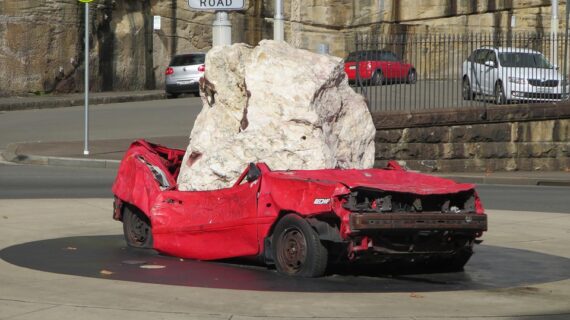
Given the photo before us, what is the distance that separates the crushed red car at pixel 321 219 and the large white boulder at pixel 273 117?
430 mm

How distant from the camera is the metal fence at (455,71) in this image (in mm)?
23078

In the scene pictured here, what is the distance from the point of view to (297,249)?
32.8 feet

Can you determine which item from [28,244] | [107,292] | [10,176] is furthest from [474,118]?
[107,292]

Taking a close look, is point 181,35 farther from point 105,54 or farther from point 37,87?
point 37,87

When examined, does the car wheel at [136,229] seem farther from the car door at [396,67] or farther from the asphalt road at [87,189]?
the car door at [396,67]

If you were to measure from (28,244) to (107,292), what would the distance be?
9.98 ft

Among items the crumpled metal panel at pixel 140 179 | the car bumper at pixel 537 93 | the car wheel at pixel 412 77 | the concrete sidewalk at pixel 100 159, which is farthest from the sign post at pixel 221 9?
the car bumper at pixel 537 93

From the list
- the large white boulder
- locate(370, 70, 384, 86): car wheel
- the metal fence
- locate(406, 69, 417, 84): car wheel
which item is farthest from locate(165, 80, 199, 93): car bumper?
the large white boulder

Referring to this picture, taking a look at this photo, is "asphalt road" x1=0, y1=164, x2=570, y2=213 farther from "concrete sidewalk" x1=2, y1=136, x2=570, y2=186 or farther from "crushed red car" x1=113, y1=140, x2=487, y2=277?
"crushed red car" x1=113, y1=140, x2=487, y2=277

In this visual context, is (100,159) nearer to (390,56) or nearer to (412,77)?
(390,56)

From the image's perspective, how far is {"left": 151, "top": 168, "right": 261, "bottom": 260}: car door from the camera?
1040 centimetres

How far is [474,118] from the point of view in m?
24.2

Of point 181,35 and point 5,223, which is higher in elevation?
point 181,35

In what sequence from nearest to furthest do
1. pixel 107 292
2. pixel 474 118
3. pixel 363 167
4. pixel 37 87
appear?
pixel 107 292 → pixel 363 167 → pixel 474 118 → pixel 37 87
